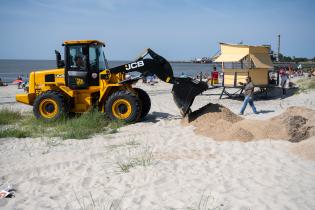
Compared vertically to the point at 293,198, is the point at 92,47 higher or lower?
higher

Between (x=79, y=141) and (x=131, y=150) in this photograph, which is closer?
(x=131, y=150)

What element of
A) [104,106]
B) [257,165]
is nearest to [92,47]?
[104,106]

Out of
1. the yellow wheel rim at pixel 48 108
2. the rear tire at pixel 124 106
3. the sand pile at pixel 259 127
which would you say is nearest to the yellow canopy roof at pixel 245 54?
the sand pile at pixel 259 127

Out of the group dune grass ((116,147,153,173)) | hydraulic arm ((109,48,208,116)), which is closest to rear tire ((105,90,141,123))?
hydraulic arm ((109,48,208,116))

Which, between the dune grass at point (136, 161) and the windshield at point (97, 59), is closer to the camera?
the dune grass at point (136, 161)

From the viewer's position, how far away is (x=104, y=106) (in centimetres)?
1135

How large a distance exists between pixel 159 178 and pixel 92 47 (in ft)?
21.5

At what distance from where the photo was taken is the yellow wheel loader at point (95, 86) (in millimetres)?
11000

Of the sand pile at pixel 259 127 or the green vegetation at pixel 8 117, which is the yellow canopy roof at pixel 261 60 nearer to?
the sand pile at pixel 259 127

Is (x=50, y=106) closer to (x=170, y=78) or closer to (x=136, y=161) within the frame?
(x=170, y=78)

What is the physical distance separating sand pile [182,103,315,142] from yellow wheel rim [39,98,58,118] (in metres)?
4.39

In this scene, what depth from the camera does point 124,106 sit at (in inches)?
439

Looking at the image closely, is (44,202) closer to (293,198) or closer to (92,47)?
(293,198)

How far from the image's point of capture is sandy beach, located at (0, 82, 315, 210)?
17.3ft
